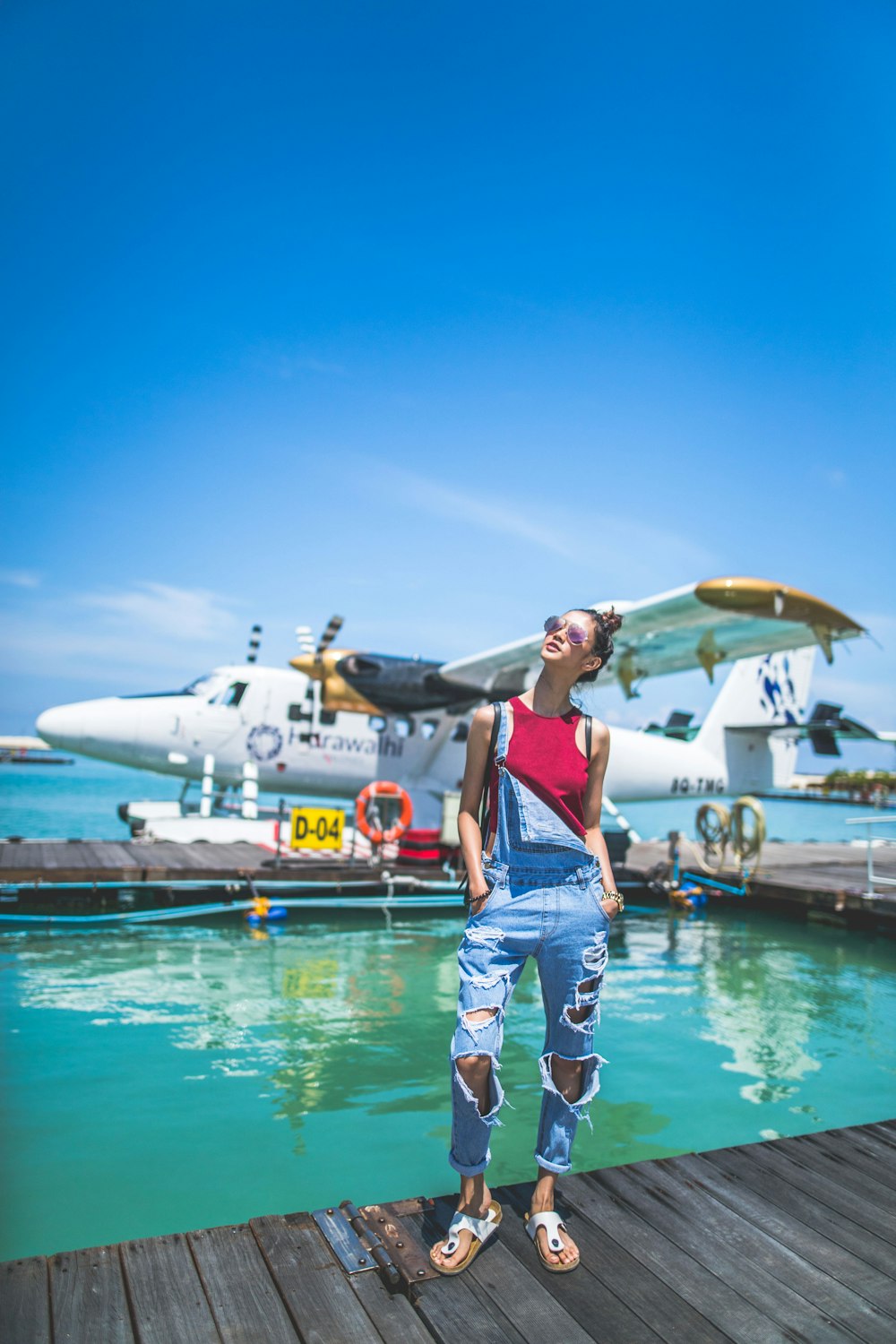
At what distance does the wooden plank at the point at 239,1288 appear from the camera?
2016 mm

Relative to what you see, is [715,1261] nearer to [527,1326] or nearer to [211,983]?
[527,1326]

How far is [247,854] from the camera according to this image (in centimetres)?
1221

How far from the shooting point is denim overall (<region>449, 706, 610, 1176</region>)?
2295mm

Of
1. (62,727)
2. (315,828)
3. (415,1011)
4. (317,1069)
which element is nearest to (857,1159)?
(317,1069)

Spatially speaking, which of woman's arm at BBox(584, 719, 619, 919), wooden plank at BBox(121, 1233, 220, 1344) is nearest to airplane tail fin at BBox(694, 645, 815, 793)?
woman's arm at BBox(584, 719, 619, 919)

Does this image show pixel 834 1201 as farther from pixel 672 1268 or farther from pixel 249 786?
pixel 249 786

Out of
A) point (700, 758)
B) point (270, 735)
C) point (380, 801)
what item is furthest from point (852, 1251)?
point (700, 758)

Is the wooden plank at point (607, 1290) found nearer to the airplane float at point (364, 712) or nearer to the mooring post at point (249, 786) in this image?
the airplane float at point (364, 712)

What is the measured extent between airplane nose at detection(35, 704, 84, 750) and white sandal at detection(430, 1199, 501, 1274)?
13.7 m

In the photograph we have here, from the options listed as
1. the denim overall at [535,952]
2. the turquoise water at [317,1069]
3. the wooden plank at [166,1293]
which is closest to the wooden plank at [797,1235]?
the denim overall at [535,952]

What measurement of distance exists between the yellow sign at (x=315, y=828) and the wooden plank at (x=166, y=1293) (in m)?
8.65

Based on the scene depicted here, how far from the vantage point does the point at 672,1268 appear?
2357 mm

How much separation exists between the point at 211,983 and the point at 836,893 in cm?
865

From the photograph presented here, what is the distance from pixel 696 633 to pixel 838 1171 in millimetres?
12016
